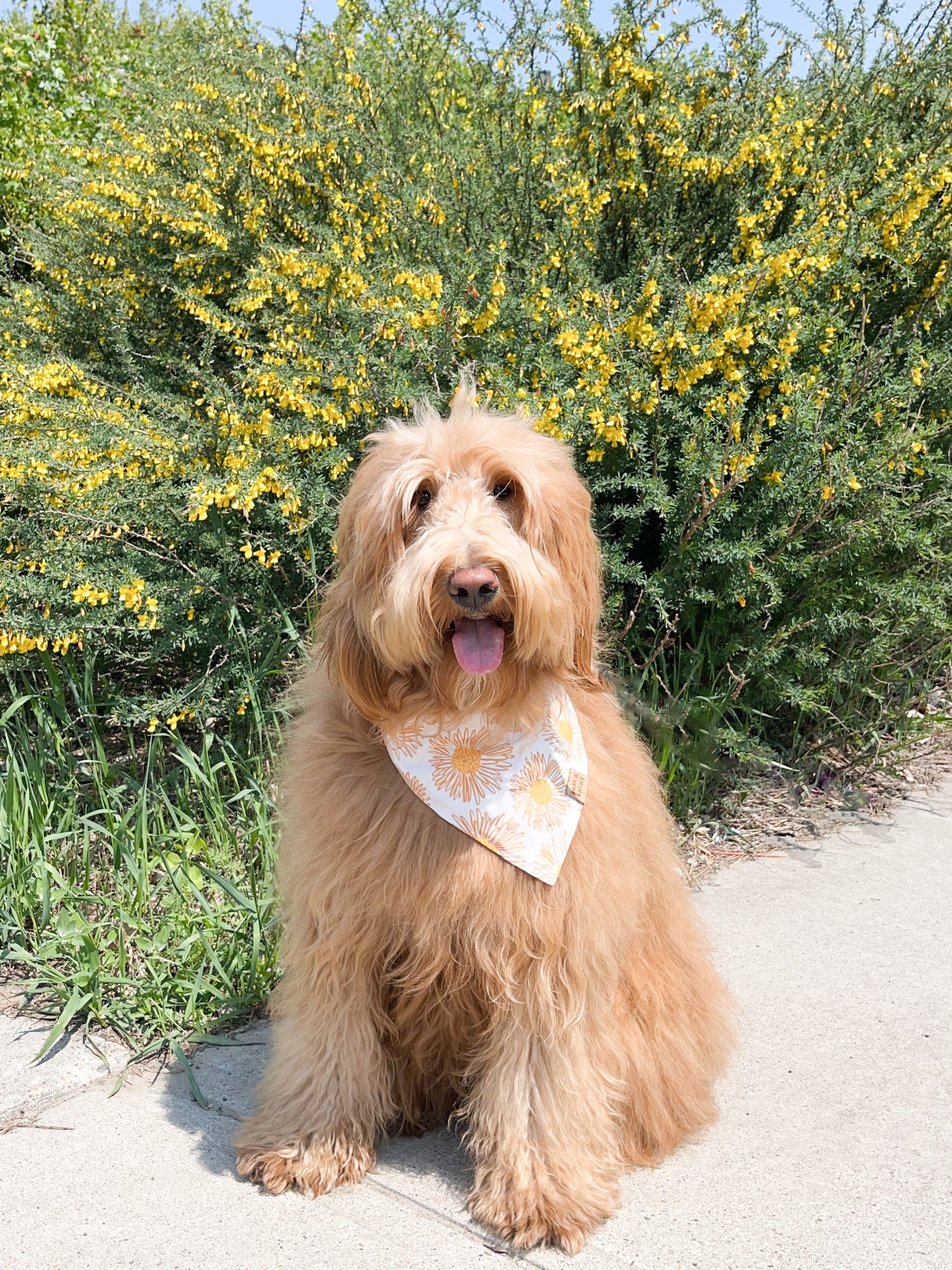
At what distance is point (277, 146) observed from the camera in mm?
4707

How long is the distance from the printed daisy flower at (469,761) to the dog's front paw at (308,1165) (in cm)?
89

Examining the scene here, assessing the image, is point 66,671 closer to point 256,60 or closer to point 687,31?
point 256,60

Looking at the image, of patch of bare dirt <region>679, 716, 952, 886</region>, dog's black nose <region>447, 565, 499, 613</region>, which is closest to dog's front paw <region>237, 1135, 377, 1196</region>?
dog's black nose <region>447, 565, 499, 613</region>

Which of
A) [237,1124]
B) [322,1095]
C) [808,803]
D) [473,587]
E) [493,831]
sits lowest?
[237,1124]

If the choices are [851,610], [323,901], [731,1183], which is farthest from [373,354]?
[731,1183]

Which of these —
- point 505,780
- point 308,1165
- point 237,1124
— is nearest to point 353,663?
point 505,780

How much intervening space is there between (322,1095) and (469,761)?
34.3 inches

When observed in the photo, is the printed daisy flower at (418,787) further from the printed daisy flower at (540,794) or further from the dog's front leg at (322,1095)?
the dog's front leg at (322,1095)

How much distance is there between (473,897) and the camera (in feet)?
7.73

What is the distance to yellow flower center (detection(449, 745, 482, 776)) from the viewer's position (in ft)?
7.84

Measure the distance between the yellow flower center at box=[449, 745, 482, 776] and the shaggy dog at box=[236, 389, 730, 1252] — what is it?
0.30 feet

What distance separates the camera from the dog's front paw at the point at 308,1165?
254cm

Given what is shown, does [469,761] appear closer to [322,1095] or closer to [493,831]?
[493,831]

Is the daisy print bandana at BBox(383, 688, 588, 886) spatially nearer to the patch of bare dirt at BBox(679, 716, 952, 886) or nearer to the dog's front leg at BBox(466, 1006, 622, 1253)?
the dog's front leg at BBox(466, 1006, 622, 1253)
